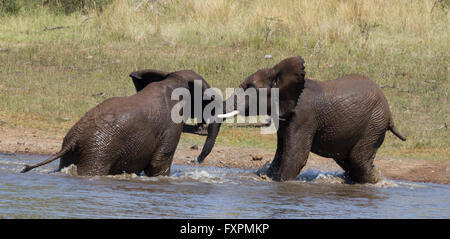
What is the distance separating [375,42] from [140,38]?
5.05 meters

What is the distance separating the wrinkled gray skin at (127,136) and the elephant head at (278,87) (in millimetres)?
717

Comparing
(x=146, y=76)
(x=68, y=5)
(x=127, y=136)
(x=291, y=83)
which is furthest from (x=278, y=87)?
(x=68, y=5)

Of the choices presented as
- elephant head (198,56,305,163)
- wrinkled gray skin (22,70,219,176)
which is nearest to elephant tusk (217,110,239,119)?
elephant head (198,56,305,163)

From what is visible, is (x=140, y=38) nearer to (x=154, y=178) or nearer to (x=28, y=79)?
(x=28, y=79)

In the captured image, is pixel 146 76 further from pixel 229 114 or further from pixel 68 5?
pixel 68 5

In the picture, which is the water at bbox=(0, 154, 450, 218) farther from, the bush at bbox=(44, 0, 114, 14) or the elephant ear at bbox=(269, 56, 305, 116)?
the bush at bbox=(44, 0, 114, 14)

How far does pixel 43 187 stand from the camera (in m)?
9.62

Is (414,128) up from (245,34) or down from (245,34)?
down

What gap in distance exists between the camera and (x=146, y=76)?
35.8 feet

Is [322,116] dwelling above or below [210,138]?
above

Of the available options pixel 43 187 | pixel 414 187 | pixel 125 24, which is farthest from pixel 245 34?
pixel 43 187

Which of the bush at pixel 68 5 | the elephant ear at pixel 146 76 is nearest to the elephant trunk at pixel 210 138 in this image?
the elephant ear at pixel 146 76

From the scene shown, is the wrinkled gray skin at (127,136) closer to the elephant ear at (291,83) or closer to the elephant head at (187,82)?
the elephant head at (187,82)

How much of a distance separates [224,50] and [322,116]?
7855 millimetres
